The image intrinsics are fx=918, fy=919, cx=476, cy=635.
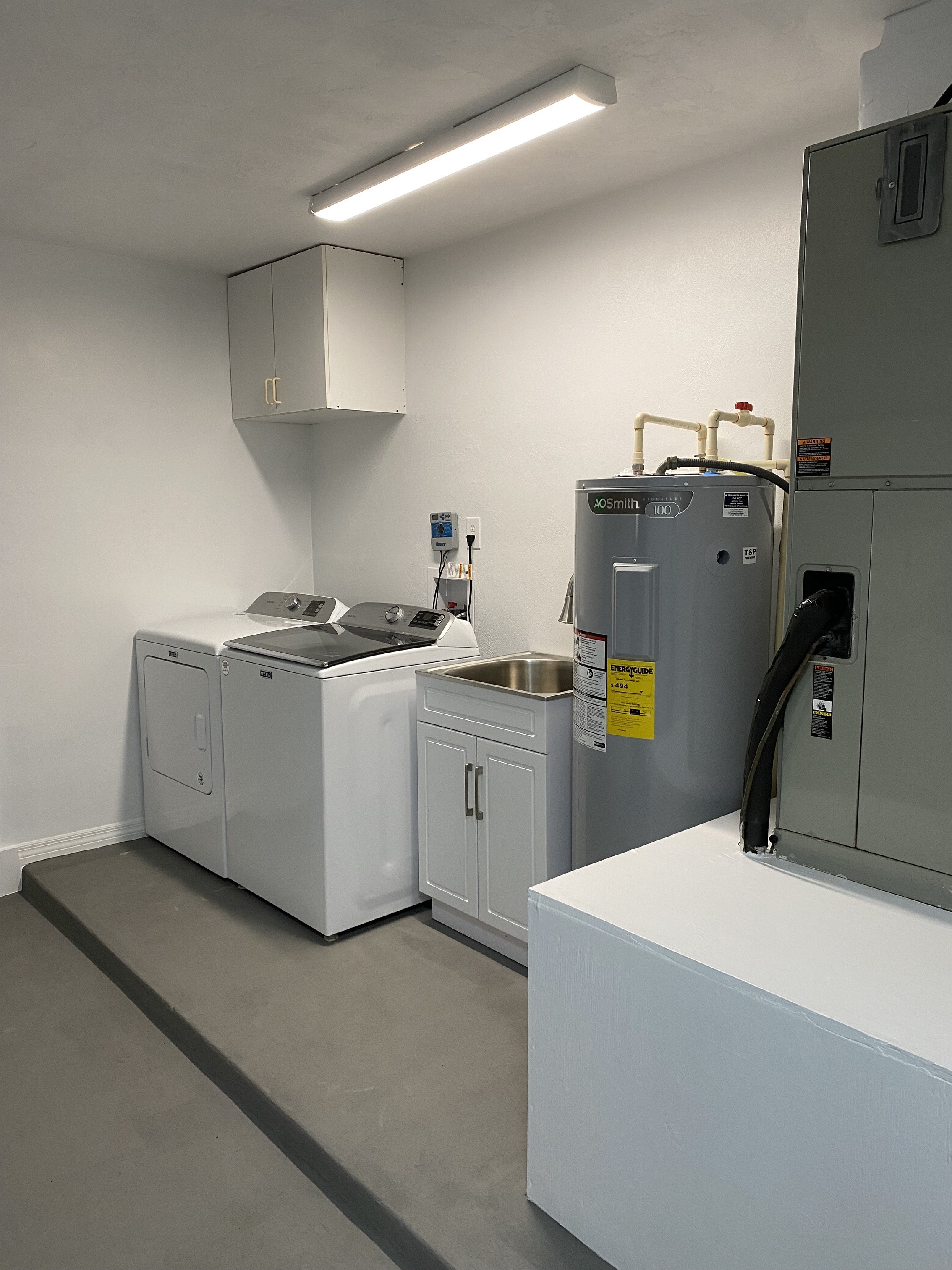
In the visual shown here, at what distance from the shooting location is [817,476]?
167cm

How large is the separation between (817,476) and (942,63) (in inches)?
38.4

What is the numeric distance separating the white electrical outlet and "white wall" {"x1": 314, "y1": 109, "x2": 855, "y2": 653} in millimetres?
42

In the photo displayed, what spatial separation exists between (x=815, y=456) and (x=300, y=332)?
8.28 ft

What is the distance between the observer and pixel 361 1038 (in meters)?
2.49

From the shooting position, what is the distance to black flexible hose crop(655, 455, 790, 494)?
7.35ft

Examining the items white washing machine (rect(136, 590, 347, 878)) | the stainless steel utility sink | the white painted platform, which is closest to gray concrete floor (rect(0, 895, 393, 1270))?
the white painted platform

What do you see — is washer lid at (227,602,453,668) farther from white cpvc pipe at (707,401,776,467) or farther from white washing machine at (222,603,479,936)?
white cpvc pipe at (707,401,776,467)

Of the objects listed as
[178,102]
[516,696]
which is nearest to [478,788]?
[516,696]

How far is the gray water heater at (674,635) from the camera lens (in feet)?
7.08

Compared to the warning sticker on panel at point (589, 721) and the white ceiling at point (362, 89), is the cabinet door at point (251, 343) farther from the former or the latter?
the warning sticker on panel at point (589, 721)

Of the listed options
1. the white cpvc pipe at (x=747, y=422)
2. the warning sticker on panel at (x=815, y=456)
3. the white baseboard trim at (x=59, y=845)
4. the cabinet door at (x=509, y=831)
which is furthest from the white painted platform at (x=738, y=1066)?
the white baseboard trim at (x=59, y=845)

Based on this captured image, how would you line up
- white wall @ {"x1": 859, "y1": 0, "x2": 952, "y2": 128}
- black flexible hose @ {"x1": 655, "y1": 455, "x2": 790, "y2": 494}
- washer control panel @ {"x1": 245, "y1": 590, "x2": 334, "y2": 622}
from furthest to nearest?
washer control panel @ {"x1": 245, "y1": 590, "x2": 334, "y2": 622}, black flexible hose @ {"x1": 655, "y1": 455, "x2": 790, "y2": 494}, white wall @ {"x1": 859, "y1": 0, "x2": 952, "y2": 128}

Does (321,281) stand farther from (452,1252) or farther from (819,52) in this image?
(452,1252)

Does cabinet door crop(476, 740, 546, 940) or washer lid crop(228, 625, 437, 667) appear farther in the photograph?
washer lid crop(228, 625, 437, 667)
